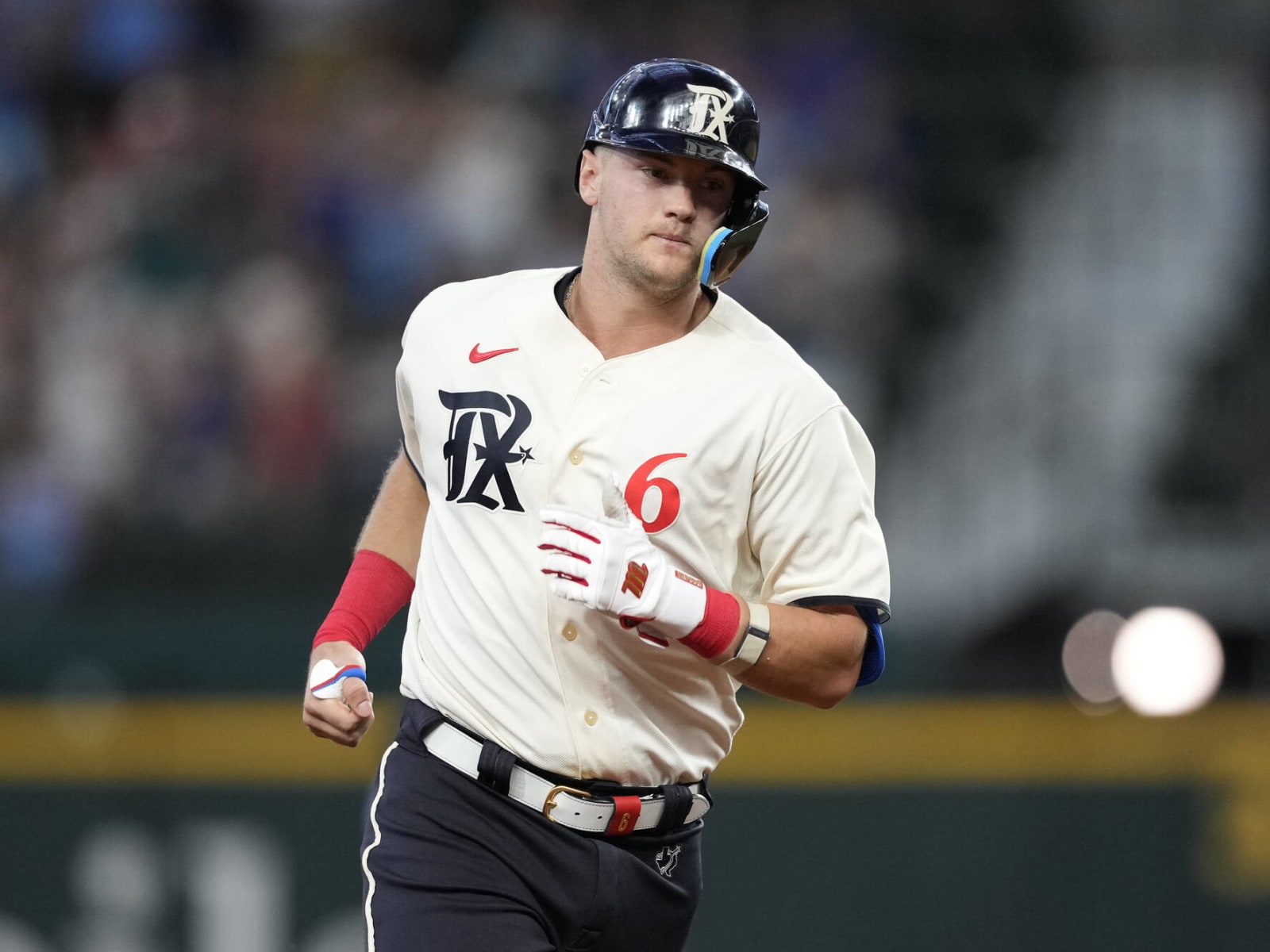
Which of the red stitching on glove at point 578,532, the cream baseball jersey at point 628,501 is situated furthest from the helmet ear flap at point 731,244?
the red stitching on glove at point 578,532

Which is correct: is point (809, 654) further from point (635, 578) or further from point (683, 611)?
point (635, 578)

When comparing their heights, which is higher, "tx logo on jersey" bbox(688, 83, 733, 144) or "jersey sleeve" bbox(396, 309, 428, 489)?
"tx logo on jersey" bbox(688, 83, 733, 144)

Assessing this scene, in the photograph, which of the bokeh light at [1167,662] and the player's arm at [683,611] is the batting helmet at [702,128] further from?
the bokeh light at [1167,662]

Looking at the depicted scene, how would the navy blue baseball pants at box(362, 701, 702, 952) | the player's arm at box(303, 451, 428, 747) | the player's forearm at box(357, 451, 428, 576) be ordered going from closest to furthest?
1. the navy blue baseball pants at box(362, 701, 702, 952)
2. the player's arm at box(303, 451, 428, 747)
3. the player's forearm at box(357, 451, 428, 576)

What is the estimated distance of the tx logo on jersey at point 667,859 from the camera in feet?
11.3

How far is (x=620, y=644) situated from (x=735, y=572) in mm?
276

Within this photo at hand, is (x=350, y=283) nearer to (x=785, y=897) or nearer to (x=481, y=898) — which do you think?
(x=785, y=897)

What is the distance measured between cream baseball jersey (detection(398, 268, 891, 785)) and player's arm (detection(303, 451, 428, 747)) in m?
0.17

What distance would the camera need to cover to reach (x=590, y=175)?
350 centimetres

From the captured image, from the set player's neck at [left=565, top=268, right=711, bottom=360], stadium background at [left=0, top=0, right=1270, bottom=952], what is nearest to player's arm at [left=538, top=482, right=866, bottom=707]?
player's neck at [left=565, top=268, right=711, bottom=360]

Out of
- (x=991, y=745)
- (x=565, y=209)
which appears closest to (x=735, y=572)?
(x=991, y=745)

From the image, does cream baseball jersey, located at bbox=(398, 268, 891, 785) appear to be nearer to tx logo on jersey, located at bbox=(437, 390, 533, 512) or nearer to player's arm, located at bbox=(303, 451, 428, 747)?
tx logo on jersey, located at bbox=(437, 390, 533, 512)

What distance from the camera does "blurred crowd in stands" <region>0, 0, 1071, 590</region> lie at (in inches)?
273

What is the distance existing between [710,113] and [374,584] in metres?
1.19
